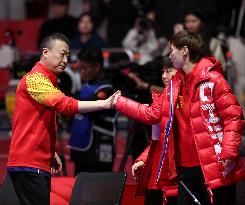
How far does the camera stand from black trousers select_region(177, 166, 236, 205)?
6215 millimetres

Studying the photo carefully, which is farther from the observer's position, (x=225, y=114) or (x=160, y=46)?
(x=160, y=46)

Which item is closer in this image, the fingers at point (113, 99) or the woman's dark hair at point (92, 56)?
the fingers at point (113, 99)

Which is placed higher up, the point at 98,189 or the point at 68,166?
the point at 98,189

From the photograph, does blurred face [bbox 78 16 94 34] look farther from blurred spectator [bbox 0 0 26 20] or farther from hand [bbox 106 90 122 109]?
hand [bbox 106 90 122 109]

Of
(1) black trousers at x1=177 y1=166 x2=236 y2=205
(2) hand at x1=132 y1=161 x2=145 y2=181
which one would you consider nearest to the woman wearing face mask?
(2) hand at x1=132 y1=161 x2=145 y2=181

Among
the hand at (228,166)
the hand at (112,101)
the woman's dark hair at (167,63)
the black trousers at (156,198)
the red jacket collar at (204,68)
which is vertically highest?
the red jacket collar at (204,68)

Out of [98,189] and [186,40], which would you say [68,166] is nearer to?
[98,189]

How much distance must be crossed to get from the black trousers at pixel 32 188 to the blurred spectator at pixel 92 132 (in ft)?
6.85

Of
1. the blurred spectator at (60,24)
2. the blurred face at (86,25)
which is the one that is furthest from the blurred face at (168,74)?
the blurred spectator at (60,24)

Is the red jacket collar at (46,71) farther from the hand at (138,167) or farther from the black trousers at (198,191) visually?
the black trousers at (198,191)

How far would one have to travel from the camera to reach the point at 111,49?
501 inches

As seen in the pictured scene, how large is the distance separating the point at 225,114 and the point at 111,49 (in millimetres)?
6716

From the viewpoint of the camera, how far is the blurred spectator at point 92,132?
822 cm

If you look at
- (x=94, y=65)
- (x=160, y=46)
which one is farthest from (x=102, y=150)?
(x=160, y=46)
